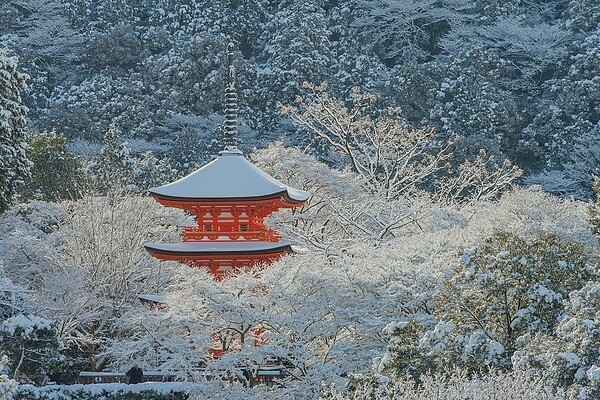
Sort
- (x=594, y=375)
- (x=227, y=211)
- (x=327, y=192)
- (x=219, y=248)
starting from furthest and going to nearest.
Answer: (x=327, y=192) < (x=227, y=211) < (x=219, y=248) < (x=594, y=375)

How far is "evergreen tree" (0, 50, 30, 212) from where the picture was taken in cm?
2377

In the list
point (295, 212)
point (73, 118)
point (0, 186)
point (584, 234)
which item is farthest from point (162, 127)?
point (584, 234)

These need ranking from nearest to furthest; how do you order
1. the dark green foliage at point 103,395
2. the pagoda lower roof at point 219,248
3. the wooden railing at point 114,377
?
the dark green foliage at point 103,395 → the wooden railing at point 114,377 → the pagoda lower roof at point 219,248

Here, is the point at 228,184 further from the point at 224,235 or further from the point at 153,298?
the point at 153,298

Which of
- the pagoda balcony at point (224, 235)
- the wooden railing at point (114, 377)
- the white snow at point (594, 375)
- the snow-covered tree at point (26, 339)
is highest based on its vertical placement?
the pagoda balcony at point (224, 235)

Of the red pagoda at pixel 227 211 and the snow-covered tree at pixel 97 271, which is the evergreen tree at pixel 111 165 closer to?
the snow-covered tree at pixel 97 271

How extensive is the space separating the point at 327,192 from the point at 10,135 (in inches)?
290

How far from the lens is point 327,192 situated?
2728cm

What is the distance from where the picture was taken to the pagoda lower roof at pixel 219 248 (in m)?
20.0

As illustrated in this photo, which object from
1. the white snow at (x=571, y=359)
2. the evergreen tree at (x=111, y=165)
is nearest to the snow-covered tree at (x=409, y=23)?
the evergreen tree at (x=111, y=165)

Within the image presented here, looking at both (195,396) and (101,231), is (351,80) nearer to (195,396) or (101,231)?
(101,231)

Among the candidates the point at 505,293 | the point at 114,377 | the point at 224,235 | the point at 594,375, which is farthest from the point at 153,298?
the point at 594,375

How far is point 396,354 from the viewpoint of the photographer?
1462cm

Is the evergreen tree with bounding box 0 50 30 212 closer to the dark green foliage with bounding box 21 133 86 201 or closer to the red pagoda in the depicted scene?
the red pagoda
